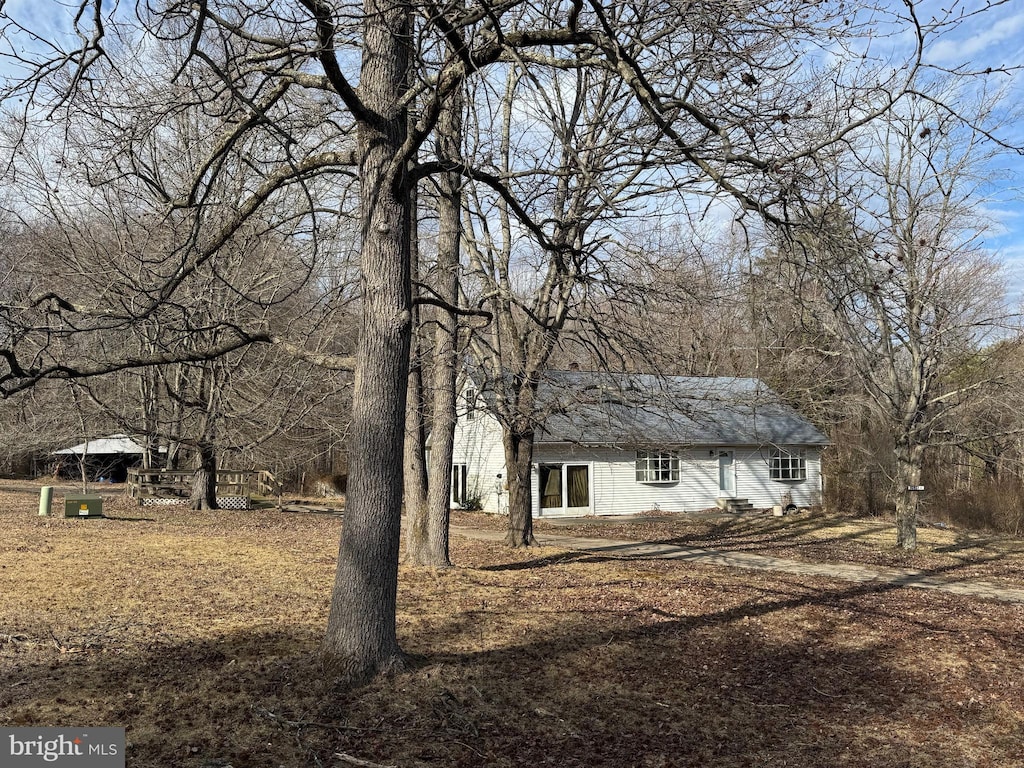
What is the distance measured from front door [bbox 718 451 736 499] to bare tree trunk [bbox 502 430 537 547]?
1483 centimetres

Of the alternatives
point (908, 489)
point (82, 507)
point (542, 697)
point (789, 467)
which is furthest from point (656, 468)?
point (542, 697)

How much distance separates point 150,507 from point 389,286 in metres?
19.0

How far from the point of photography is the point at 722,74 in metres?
5.45

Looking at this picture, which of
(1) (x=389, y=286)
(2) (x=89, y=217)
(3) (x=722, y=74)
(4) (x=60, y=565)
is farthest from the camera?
(2) (x=89, y=217)

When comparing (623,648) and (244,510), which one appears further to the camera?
(244,510)

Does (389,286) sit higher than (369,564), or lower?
higher

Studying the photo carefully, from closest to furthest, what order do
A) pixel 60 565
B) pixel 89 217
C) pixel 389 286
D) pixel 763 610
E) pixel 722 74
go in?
pixel 722 74 < pixel 389 286 < pixel 763 610 < pixel 60 565 < pixel 89 217

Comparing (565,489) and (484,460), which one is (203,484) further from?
(565,489)

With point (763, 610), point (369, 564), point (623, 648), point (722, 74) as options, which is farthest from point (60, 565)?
point (722, 74)

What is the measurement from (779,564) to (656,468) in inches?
512

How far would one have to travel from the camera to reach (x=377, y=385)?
5.95 meters

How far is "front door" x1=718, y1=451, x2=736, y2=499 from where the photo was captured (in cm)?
2892

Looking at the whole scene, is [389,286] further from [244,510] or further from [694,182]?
[244,510]
